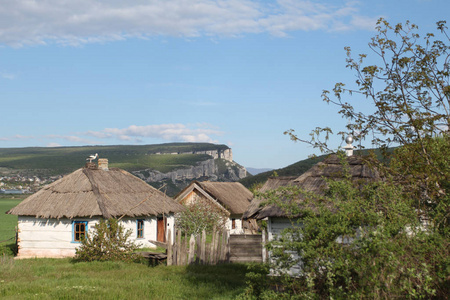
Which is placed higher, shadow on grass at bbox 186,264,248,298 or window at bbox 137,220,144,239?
window at bbox 137,220,144,239

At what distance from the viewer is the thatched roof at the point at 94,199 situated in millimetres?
23938

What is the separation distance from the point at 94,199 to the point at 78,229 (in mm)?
1665

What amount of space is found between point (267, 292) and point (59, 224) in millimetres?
17832

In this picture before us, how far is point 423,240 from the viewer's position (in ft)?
24.0

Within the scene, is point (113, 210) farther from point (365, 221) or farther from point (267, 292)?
point (365, 221)

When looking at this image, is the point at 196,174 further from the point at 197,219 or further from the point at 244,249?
the point at 244,249

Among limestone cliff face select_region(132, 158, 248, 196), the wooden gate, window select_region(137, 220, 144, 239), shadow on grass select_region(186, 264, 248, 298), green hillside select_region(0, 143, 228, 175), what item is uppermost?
green hillside select_region(0, 143, 228, 175)

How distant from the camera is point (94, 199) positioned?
24516 mm

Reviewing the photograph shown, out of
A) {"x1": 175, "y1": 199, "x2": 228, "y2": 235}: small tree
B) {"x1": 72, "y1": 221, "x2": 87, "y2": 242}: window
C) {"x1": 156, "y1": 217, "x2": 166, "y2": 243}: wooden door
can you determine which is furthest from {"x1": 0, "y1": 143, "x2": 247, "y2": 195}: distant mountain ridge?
{"x1": 72, "y1": 221, "x2": 87, "y2": 242}: window

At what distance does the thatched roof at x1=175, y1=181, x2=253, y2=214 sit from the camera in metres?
36.2

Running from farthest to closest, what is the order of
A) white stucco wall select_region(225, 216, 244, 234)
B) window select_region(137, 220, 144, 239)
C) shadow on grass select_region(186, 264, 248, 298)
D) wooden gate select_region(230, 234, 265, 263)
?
white stucco wall select_region(225, 216, 244, 234) → window select_region(137, 220, 144, 239) → wooden gate select_region(230, 234, 265, 263) → shadow on grass select_region(186, 264, 248, 298)

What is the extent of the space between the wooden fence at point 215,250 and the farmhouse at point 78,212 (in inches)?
245

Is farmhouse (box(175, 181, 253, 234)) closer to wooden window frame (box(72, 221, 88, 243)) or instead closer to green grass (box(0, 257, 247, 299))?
wooden window frame (box(72, 221, 88, 243))

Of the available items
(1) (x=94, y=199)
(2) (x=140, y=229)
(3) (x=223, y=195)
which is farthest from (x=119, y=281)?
(3) (x=223, y=195)
